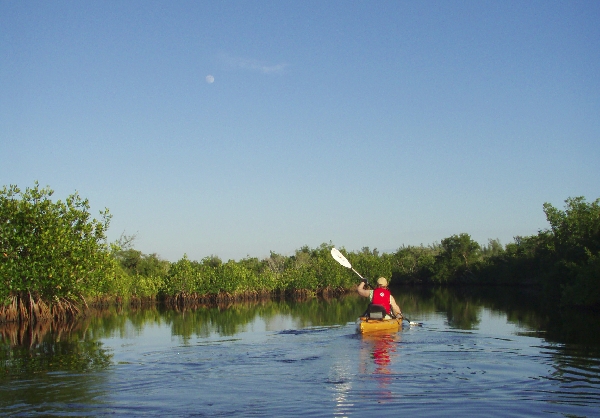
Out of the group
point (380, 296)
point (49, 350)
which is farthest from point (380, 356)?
point (49, 350)

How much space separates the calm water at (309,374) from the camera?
8789 mm

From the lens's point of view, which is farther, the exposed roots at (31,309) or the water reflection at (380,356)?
the exposed roots at (31,309)

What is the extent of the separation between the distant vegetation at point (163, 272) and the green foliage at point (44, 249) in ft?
0.14

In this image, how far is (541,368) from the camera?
1180 cm

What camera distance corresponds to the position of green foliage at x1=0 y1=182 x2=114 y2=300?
2564cm

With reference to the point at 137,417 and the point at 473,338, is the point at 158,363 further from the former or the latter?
the point at 473,338

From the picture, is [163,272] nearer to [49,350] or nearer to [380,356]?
[49,350]

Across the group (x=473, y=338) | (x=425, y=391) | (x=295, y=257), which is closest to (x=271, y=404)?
(x=425, y=391)

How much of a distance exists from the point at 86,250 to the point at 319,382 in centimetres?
2010

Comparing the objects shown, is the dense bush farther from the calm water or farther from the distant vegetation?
the calm water

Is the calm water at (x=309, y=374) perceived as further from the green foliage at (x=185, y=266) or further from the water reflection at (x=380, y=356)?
the green foliage at (x=185, y=266)

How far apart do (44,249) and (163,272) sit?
2304 cm

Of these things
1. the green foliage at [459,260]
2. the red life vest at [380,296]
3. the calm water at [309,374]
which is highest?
the green foliage at [459,260]

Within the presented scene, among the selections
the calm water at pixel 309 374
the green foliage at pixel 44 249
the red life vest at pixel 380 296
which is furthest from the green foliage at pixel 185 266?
the red life vest at pixel 380 296
